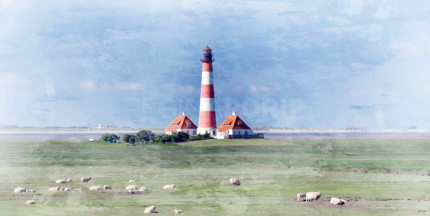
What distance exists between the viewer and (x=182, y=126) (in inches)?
3137

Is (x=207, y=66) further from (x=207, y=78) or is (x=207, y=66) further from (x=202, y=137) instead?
(x=202, y=137)

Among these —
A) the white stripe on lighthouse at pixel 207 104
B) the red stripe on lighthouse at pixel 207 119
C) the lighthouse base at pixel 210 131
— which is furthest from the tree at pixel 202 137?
the white stripe on lighthouse at pixel 207 104

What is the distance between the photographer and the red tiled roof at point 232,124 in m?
77.0

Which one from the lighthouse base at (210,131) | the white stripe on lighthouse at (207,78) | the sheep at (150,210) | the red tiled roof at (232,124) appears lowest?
the sheep at (150,210)

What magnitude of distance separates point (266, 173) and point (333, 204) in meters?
12.6

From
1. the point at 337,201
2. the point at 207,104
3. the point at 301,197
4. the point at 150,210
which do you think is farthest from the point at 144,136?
the point at 150,210

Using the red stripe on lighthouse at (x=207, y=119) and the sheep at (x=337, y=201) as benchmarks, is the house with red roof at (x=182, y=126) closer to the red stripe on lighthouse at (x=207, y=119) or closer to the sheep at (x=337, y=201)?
the red stripe on lighthouse at (x=207, y=119)

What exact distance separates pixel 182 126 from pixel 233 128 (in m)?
A: 6.44

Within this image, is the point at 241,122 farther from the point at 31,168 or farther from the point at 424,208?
the point at 424,208

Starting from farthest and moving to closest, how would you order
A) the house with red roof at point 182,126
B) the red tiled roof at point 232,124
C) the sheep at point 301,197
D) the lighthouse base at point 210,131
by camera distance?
the house with red roof at point 182,126 → the red tiled roof at point 232,124 → the lighthouse base at point 210,131 → the sheep at point 301,197

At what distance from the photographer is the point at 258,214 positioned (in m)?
24.8

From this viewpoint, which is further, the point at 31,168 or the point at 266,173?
the point at 31,168

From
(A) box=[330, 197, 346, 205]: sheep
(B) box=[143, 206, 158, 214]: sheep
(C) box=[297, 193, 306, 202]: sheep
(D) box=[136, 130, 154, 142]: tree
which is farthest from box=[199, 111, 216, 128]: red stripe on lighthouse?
(B) box=[143, 206, 158, 214]: sheep

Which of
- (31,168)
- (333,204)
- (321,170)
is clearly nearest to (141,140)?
(31,168)
